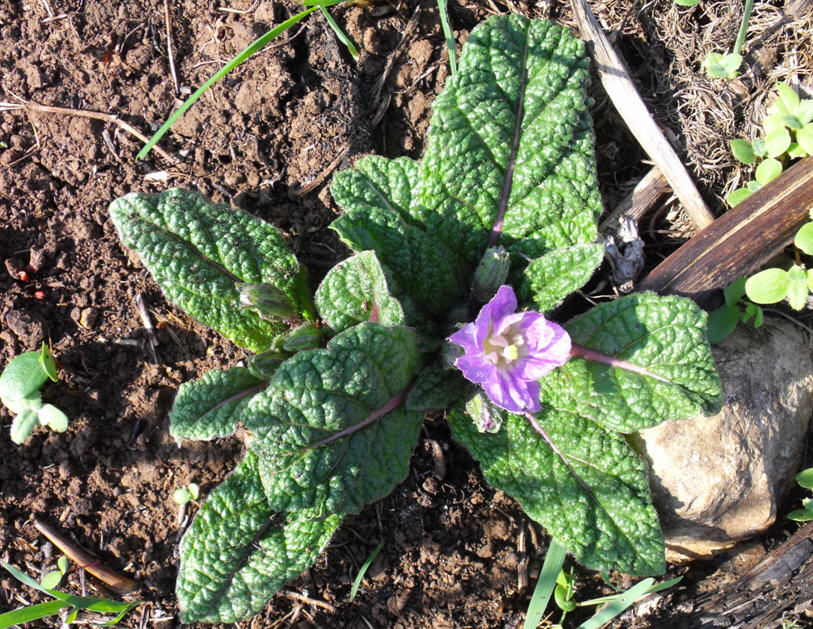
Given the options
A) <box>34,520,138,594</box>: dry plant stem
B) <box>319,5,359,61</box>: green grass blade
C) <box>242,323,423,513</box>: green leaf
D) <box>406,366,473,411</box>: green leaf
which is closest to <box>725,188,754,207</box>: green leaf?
<box>406,366,473,411</box>: green leaf

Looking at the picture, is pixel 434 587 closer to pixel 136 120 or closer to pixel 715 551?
pixel 715 551

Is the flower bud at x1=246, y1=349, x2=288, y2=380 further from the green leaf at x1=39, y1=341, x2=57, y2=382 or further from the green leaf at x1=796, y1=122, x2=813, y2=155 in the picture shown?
the green leaf at x1=796, y1=122, x2=813, y2=155

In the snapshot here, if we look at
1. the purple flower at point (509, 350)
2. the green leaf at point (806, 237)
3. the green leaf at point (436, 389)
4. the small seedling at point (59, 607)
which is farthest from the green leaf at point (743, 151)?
the small seedling at point (59, 607)

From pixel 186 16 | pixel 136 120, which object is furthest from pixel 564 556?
pixel 186 16

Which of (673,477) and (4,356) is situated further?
(4,356)

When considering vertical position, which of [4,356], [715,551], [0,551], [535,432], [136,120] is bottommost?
[715,551]

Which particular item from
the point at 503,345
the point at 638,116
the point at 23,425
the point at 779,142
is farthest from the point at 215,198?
the point at 779,142
